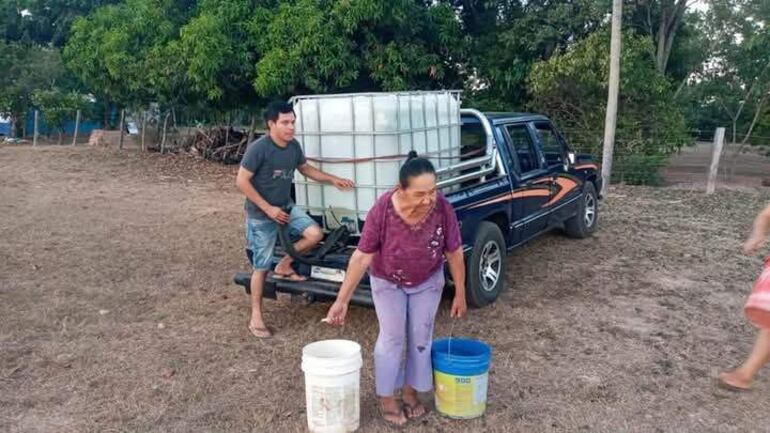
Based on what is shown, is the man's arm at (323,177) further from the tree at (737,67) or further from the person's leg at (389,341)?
the tree at (737,67)

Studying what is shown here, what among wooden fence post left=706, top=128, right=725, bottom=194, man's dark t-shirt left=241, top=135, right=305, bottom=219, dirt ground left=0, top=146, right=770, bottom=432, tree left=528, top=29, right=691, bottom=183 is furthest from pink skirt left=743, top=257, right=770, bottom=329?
tree left=528, top=29, right=691, bottom=183

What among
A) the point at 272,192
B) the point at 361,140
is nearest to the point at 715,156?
the point at 361,140

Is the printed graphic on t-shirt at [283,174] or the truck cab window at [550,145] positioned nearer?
the printed graphic on t-shirt at [283,174]

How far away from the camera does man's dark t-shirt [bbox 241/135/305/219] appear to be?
454cm

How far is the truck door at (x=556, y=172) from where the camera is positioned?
265 inches

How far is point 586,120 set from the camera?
13.3 meters

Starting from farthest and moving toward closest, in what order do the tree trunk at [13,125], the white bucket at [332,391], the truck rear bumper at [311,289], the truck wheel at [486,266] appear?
the tree trunk at [13,125], the truck wheel at [486,266], the truck rear bumper at [311,289], the white bucket at [332,391]

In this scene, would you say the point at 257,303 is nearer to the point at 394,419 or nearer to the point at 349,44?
the point at 394,419

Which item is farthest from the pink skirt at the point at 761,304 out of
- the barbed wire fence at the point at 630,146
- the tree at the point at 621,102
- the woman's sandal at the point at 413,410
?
the tree at the point at 621,102

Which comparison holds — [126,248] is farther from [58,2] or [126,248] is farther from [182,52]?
[58,2]

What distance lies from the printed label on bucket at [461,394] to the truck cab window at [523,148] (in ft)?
9.64

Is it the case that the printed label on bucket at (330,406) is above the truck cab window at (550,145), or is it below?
below


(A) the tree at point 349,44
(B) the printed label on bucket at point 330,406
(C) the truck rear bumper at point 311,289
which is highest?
(A) the tree at point 349,44

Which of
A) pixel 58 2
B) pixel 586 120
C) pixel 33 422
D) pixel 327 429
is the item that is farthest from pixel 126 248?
pixel 58 2
